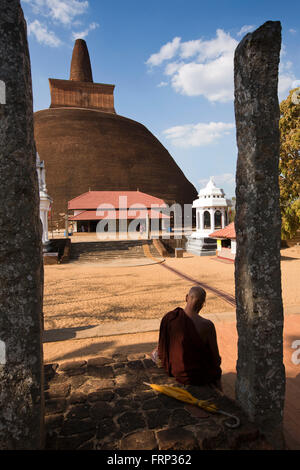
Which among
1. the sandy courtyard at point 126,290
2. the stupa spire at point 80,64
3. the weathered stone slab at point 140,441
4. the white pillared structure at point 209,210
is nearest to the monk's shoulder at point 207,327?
the weathered stone slab at point 140,441

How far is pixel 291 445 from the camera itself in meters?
2.60

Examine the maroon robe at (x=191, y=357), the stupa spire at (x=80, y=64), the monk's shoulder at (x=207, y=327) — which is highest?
the stupa spire at (x=80, y=64)

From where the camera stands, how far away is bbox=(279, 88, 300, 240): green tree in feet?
47.4

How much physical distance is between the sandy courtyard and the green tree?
2.34 meters

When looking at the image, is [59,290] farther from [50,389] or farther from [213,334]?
[213,334]

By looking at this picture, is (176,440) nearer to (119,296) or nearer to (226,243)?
(119,296)

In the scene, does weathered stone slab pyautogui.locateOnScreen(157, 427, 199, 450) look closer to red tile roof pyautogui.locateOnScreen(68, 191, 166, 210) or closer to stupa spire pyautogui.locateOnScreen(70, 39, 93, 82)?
red tile roof pyautogui.locateOnScreen(68, 191, 166, 210)

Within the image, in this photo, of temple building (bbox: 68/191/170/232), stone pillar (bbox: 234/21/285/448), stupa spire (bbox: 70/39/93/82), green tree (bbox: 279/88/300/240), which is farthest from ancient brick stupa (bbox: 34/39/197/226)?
stone pillar (bbox: 234/21/285/448)

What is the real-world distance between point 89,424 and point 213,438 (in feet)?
3.22

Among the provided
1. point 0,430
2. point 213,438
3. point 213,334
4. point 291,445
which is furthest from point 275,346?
point 0,430

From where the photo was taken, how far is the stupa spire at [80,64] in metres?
48.2

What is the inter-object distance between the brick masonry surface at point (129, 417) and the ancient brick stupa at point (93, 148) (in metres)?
33.7

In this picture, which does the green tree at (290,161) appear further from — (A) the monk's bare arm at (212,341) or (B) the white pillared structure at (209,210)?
(A) the monk's bare arm at (212,341)

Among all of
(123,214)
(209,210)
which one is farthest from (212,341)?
(123,214)
